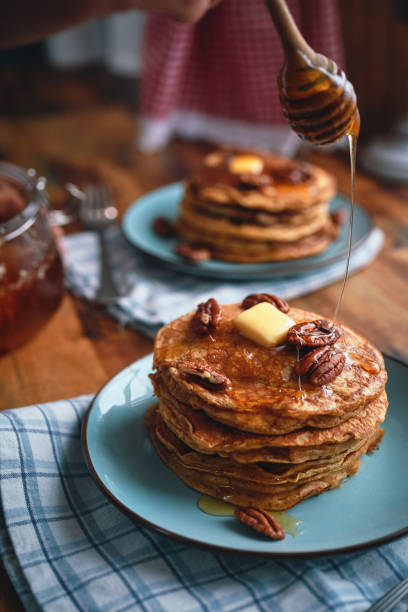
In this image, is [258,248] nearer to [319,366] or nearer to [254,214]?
[254,214]

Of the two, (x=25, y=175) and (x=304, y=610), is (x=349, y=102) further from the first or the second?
(x=25, y=175)

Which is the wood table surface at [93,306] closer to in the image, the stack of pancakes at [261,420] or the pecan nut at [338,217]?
the pecan nut at [338,217]

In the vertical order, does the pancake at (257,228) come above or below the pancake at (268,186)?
below

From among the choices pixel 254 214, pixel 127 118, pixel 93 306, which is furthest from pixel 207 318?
pixel 127 118

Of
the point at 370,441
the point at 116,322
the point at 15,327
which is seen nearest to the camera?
the point at 370,441

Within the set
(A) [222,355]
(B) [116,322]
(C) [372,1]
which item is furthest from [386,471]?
(C) [372,1]

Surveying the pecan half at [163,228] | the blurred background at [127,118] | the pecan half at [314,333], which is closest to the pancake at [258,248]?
the pecan half at [163,228]

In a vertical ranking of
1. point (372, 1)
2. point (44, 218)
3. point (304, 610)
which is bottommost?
point (304, 610)
